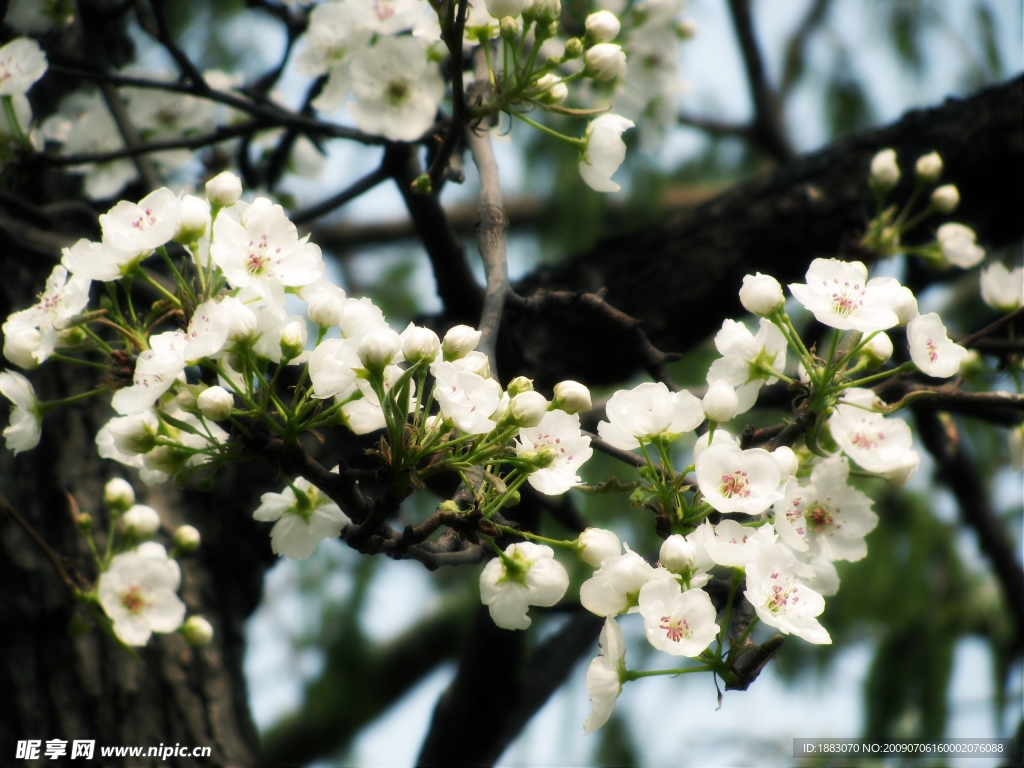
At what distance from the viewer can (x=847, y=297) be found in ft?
3.67

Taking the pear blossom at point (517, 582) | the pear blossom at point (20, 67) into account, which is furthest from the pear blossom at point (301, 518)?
the pear blossom at point (20, 67)

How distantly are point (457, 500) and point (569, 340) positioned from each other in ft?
4.07

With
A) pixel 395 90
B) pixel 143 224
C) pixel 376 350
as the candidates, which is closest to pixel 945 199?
pixel 395 90

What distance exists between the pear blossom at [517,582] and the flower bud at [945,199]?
54.1 inches

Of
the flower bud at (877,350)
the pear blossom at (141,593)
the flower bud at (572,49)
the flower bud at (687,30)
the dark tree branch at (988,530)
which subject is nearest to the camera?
the flower bud at (877,350)

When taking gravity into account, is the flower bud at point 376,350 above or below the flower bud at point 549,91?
below

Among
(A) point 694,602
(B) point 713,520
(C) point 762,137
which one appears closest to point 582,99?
(C) point 762,137

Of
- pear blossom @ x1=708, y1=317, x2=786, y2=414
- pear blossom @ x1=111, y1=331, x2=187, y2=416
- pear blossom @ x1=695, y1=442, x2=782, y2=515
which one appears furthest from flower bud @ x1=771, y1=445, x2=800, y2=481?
pear blossom @ x1=111, y1=331, x2=187, y2=416

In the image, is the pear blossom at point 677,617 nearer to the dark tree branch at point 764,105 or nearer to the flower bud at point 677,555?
the flower bud at point 677,555

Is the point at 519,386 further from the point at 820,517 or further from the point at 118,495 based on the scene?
the point at 118,495

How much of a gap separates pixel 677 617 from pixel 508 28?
834mm

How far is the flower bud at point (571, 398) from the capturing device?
43.0 inches

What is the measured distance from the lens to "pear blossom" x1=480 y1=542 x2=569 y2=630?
3.54 ft

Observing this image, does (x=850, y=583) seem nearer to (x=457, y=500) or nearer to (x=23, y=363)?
(x=457, y=500)
